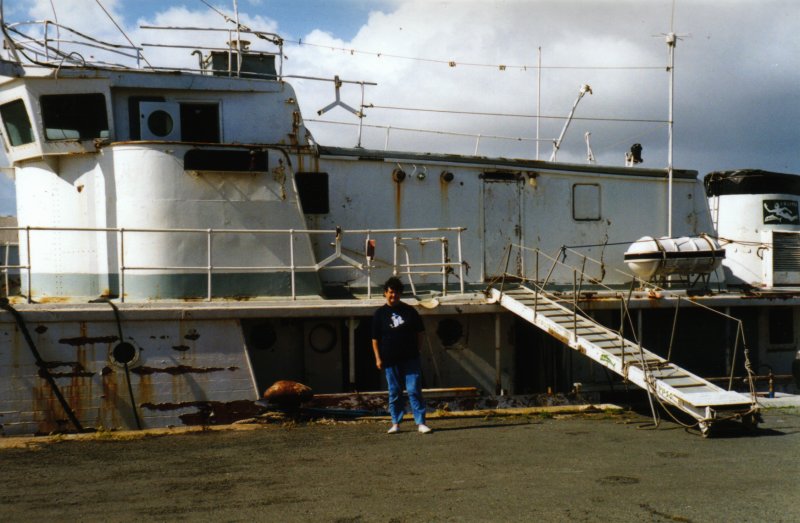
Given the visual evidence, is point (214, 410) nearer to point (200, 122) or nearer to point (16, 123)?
point (200, 122)

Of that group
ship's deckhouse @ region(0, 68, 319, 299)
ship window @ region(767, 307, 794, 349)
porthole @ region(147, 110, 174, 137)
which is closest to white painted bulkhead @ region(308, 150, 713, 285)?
ship's deckhouse @ region(0, 68, 319, 299)

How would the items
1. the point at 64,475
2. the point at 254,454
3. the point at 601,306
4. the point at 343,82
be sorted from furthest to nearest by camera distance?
the point at 343,82, the point at 601,306, the point at 254,454, the point at 64,475

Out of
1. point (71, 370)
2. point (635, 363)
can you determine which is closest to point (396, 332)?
point (635, 363)

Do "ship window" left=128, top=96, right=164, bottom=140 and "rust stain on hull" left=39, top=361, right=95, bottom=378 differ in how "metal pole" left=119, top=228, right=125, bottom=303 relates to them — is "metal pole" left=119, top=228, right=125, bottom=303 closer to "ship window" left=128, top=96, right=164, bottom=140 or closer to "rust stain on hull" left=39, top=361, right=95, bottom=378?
"rust stain on hull" left=39, top=361, right=95, bottom=378

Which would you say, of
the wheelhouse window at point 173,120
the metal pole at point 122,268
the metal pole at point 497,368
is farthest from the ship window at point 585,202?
the metal pole at point 122,268

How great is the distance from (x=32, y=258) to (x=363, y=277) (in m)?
4.33

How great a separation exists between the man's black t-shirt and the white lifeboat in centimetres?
440

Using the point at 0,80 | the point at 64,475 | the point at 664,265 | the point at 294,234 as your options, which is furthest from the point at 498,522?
the point at 0,80

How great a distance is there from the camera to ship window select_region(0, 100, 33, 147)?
9.11m

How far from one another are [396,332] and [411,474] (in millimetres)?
1904

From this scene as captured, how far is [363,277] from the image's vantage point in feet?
33.8

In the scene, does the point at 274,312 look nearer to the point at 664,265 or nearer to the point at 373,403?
the point at 373,403

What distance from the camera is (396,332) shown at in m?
7.27

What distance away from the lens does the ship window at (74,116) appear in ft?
29.5
